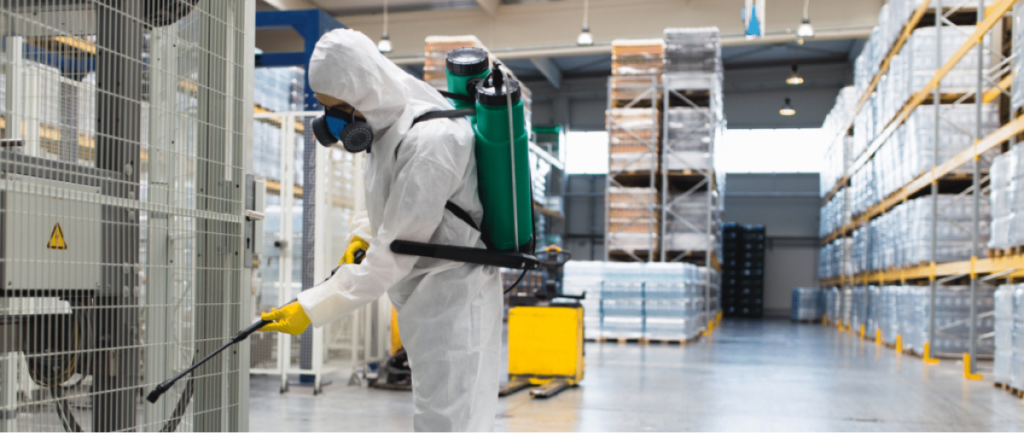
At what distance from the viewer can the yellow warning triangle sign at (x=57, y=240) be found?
2.23 meters

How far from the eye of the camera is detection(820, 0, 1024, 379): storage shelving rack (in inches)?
303

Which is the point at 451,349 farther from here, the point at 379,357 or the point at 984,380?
the point at 984,380

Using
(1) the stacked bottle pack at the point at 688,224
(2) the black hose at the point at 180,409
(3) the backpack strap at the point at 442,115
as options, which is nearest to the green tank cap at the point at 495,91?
(3) the backpack strap at the point at 442,115

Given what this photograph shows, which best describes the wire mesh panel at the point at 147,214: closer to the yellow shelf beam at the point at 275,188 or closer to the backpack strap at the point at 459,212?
the backpack strap at the point at 459,212

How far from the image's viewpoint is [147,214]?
2551 mm

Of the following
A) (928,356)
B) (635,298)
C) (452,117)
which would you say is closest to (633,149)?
(635,298)

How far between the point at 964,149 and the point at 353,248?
28.6 ft

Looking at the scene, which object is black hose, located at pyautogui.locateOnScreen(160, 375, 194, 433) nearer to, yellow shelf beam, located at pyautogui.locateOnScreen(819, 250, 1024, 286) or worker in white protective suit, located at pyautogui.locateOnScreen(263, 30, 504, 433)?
worker in white protective suit, located at pyautogui.locateOnScreen(263, 30, 504, 433)

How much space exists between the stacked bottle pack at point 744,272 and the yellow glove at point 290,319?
20718mm

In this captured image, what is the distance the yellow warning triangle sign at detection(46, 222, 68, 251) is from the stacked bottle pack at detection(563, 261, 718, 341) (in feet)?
32.0

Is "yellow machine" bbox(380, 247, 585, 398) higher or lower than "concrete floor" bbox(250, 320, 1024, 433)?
higher

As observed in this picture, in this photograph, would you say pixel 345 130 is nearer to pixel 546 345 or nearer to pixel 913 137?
pixel 546 345

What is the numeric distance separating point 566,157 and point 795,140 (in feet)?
22.0

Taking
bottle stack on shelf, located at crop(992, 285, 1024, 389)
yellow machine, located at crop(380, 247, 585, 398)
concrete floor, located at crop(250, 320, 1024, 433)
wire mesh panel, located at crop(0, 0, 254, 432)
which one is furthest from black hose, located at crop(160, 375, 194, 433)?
bottle stack on shelf, located at crop(992, 285, 1024, 389)
